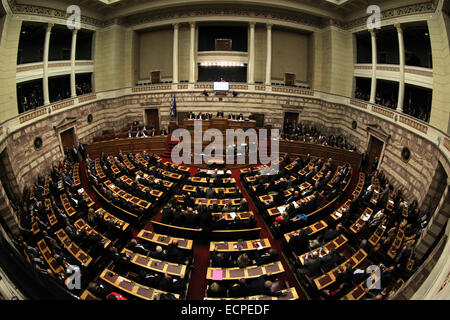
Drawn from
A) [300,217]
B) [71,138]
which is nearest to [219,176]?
[300,217]

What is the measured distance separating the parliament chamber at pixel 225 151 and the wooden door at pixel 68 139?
21cm

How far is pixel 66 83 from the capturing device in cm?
1772

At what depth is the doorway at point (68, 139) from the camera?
612 inches

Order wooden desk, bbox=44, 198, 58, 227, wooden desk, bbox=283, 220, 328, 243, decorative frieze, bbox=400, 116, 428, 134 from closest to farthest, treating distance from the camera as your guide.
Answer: wooden desk, bbox=283, 220, 328, 243 → wooden desk, bbox=44, 198, 58, 227 → decorative frieze, bbox=400, 116, 428, 134

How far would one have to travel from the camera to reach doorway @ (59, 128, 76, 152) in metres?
15.5

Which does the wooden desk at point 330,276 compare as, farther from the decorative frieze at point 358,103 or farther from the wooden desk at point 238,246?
the decorative frieze at point 358,103

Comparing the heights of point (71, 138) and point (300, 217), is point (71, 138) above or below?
above

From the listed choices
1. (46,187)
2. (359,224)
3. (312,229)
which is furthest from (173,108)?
(359,224)

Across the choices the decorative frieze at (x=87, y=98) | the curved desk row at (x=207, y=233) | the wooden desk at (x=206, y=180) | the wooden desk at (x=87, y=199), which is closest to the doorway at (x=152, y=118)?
the decorative frieze at (x=87, y=98)

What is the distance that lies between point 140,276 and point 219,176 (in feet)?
22.2

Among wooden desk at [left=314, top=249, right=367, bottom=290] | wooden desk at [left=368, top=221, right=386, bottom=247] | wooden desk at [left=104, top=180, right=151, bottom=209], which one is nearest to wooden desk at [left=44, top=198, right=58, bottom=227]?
wooden desk at [left=104, top=180, right=151, bottom=209]

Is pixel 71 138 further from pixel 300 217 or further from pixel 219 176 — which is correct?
pixel 300 217

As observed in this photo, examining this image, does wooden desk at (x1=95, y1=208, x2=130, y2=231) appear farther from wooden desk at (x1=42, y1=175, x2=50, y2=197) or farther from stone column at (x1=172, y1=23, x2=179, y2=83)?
stone column at (x1=172, y1=23, x2=179, y2=83)

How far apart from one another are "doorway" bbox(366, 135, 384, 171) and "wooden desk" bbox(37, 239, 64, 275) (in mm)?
17067
